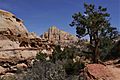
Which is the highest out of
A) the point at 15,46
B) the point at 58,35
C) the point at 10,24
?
the point at 58,35

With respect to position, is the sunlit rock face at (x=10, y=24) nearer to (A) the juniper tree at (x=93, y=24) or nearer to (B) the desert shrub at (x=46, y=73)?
(A) the juniper tree at (x=93, y=24)

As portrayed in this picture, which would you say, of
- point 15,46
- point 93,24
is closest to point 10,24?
point 15,46

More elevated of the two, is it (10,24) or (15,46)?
(10,24)

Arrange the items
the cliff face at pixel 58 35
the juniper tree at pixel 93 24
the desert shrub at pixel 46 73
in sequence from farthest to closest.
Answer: the cliff face at pixel 58 35 < the juniper tree at pixel 93 24 < the desert shrub at pixel 46 73

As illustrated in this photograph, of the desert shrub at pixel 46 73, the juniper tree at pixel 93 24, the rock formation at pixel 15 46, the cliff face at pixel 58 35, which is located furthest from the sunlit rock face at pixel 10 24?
the cliff face at pixel 58 35

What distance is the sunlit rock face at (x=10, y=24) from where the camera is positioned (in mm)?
42325

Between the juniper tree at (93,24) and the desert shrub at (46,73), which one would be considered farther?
the juniper tree at (93,24)

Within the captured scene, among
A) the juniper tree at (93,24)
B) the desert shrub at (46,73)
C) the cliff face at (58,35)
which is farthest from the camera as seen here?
the cliff face at (58,35)

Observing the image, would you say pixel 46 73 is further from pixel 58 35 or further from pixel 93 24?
pixel 58 35

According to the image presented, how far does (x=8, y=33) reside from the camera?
41.8 meters

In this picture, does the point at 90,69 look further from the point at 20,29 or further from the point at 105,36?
the point at 20,29

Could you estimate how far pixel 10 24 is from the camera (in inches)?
1768

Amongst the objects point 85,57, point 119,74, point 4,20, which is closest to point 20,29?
point 4,20

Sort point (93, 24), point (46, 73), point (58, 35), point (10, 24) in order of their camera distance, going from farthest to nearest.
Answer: point (58, 35)
point (10, 24)
point (93, 24)
point (46, 73)
